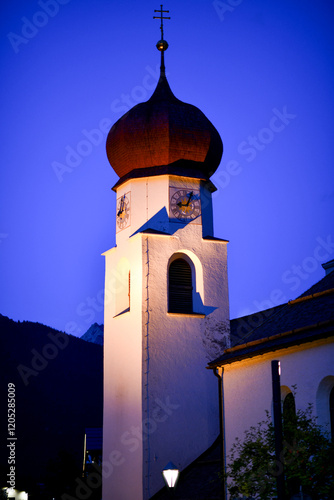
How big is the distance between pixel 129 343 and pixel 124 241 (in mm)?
3646

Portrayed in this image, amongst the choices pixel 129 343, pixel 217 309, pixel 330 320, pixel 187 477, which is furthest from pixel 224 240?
pixel 330 320

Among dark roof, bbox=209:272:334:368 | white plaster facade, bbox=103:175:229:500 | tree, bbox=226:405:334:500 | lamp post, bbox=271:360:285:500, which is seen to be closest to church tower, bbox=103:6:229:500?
white plaster facade, bbox=103:175:229:500

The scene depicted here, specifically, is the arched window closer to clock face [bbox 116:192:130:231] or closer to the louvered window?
the louvered window

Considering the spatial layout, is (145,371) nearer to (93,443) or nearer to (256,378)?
(256,378)

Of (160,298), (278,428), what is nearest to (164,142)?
(160,298)

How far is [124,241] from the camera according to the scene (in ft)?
86.5

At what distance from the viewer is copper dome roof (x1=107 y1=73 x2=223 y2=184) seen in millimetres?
26391

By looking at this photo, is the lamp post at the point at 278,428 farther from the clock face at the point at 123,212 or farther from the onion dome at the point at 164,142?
the clock face at the point at 123,212

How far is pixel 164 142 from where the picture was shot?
2634 centimetres

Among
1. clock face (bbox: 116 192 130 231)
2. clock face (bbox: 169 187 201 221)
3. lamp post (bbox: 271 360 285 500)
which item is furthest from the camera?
clock face (bbox: 116 192 130 231)

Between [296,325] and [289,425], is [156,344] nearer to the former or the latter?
[296,325]

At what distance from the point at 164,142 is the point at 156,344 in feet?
22.9

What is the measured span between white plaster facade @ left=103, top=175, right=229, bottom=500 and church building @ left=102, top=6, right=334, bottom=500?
33 millimetres

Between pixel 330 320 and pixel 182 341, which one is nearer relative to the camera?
pixel 330 320
